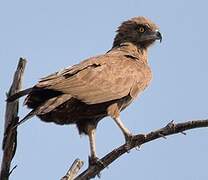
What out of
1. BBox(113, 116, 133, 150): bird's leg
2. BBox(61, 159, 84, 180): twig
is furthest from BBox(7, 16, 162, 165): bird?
BBox(61, 159, 84, 180): twig

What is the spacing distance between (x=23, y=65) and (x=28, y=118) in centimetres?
66

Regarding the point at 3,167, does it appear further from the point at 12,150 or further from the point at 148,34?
the point at 148,34

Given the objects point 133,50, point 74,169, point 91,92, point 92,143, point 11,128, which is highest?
point 11,128

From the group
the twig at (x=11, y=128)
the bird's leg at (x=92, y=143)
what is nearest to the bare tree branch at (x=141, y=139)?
the bird's leg at (x=92, y=143)

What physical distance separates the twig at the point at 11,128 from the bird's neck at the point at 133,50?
3427 millimetres

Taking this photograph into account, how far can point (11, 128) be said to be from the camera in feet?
26.0

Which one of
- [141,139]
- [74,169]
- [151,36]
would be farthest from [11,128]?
[151,36]

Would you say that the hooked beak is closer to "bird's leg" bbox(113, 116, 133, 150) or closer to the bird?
the bird

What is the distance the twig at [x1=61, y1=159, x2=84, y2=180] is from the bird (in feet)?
2.51

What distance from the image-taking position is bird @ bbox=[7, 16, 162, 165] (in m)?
8.67

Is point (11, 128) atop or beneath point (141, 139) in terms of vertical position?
atop

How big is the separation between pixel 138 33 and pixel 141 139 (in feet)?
13.5

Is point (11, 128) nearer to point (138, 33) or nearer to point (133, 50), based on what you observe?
point (133, 50)

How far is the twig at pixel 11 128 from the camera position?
7.73 meters
